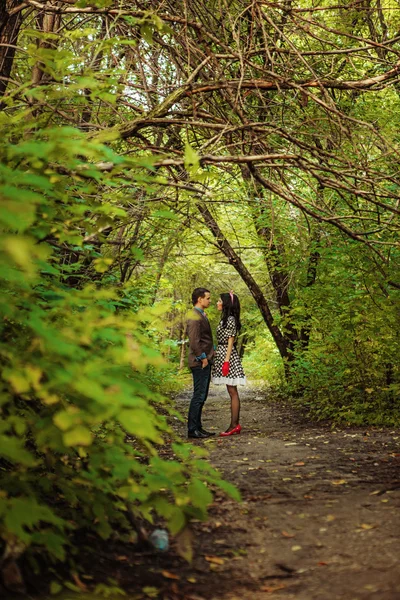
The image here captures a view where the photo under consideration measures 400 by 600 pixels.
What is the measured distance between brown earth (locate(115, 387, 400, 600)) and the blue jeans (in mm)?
1506

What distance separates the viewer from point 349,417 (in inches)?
354

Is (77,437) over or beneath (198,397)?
over

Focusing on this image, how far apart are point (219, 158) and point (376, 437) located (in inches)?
189

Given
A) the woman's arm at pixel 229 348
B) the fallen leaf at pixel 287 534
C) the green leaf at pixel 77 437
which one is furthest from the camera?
the woman's arm at pixel 229 348

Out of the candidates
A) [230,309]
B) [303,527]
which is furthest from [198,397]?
[303,527]

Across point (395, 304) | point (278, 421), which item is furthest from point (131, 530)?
point (278, 421)

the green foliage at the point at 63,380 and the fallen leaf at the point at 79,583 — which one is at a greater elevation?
the green foliage at the point at 63,380

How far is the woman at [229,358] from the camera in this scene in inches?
338

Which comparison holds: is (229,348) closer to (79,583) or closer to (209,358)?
(209,358)

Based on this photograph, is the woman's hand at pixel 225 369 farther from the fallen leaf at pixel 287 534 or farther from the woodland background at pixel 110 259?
the fallen leaf at pixel 287 534

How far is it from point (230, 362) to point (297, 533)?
494 centimetres

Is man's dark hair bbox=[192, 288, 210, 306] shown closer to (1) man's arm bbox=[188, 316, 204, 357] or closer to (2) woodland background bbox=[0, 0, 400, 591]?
(1) man's arm bbox=[188, 316, 204, 357]

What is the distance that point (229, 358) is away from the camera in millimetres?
8719

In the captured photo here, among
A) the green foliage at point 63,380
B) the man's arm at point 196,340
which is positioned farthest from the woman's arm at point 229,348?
the green foliage at point 63,380
